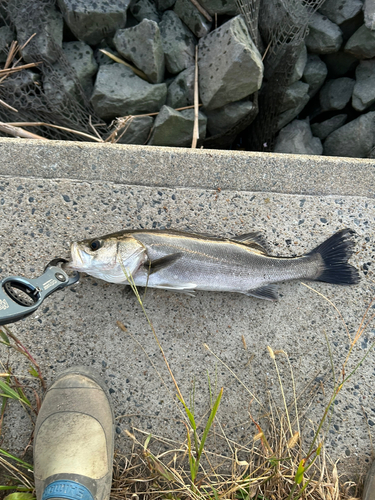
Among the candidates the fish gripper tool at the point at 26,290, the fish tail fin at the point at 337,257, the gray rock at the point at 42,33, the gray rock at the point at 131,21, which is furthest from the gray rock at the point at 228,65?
the fish gripper tool at the point at 26,290

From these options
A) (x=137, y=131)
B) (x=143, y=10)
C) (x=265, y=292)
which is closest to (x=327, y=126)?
(x=137, y=131)

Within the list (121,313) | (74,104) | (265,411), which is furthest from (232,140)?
(265,411)

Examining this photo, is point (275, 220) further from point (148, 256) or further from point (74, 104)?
point (74, 104)

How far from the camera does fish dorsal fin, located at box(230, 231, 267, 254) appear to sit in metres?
2.53

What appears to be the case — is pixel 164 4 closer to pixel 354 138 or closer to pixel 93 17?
pixel 93 17

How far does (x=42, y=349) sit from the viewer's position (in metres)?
2.63

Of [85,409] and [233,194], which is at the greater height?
[233,194]

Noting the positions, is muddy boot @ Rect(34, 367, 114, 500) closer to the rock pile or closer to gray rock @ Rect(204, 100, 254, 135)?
the rock pile

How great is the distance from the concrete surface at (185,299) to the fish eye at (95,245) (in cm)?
46

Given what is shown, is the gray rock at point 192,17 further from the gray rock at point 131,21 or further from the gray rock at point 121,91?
the gray rock at point 121,91

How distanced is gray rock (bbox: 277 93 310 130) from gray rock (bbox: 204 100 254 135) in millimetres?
488

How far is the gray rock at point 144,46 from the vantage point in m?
3.26

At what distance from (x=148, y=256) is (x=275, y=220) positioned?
1.13 m

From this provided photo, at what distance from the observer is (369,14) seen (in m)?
3.45
